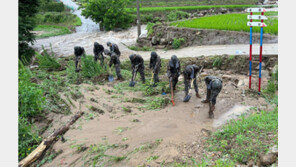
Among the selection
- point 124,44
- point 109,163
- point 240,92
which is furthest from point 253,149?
point 124,44

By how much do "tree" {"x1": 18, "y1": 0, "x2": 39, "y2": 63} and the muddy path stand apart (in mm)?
6013

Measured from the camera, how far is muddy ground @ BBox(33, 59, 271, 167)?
4.00m

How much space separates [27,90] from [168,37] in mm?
9259

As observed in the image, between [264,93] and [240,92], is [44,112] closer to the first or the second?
[240,92]

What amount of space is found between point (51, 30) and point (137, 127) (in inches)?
807

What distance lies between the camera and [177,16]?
20.2 meters

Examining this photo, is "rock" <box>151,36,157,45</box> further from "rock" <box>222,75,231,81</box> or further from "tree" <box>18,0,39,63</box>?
"tree" <box>18,0,39,63</box>

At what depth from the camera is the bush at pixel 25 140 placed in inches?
170

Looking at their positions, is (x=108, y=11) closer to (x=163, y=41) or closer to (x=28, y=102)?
(x=163, y=41)

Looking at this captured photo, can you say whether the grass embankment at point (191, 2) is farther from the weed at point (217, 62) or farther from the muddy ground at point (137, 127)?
the muddy ground at point (137, 127)

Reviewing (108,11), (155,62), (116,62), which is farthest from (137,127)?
(108,11)

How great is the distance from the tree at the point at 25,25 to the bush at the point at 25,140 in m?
7.57

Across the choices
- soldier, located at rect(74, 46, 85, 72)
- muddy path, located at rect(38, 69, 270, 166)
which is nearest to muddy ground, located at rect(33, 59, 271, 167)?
muddy path, located at rect(38, 69, 270, 166)

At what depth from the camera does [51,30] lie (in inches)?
855
